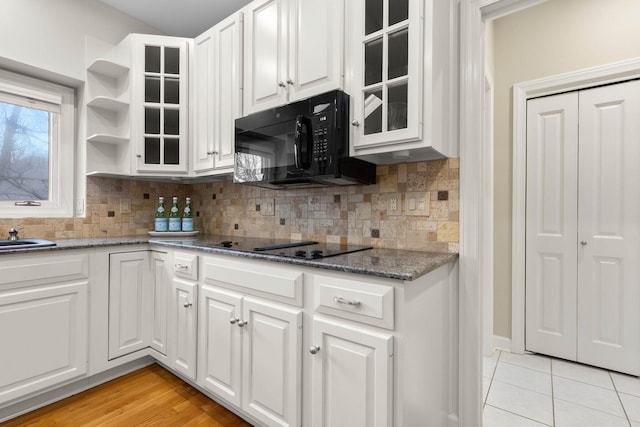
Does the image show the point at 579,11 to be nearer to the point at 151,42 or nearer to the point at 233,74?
the point at 233,74

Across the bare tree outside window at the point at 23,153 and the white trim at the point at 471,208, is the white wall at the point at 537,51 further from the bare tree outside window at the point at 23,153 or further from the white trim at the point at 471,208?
the bare tree outside window at the point at 23,153

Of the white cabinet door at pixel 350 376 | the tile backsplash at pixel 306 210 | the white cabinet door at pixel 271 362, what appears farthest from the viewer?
the tile backsplash at pixel 306 210

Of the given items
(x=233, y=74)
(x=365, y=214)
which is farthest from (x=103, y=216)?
(x=365, y=214)

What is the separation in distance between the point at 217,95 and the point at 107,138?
908mm

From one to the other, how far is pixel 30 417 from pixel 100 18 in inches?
107

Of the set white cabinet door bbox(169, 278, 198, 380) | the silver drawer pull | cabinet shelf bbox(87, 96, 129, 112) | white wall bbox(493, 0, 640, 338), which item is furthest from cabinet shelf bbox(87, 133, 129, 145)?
white wall bbox(493, 0, 640, 338)

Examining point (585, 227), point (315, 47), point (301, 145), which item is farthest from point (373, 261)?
point (585, 227)

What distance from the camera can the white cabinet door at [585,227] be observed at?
2104mm

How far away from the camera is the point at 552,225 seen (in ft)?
7.76

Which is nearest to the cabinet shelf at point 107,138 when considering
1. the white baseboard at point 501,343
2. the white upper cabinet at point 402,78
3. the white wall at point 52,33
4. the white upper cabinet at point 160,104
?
the white upper cabinet at point 160,104

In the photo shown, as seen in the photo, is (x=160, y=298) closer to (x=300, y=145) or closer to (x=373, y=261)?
(x=300, y=145)

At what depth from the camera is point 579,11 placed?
2.27m

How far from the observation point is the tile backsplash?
162 centimetres

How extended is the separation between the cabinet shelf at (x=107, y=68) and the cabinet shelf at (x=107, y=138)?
1.56ft
